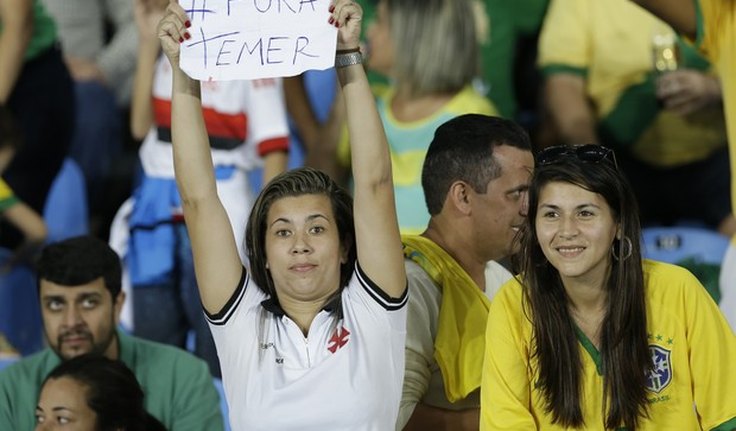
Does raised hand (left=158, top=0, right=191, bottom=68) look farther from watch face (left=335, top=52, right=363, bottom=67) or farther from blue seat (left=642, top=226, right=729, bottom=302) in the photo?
blue seat (left=642, top=226, right=729, bottom=302)

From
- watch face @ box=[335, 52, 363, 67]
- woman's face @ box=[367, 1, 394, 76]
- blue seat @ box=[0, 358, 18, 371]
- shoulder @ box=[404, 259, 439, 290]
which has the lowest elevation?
blue seat @ box=[0, 358, 18, 371]

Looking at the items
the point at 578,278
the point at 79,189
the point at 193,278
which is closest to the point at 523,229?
the point at 578,278

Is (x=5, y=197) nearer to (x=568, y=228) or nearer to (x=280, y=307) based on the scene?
(x=280, y=307)

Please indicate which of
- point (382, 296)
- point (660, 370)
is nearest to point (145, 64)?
point (382, 296)

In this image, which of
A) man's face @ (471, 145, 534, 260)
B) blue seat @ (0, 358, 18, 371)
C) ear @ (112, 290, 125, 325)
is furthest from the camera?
blue seat @ (0, 358, 18, 371)

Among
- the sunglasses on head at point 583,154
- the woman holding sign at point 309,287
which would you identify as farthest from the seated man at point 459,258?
the sunglasses on head at point 583,154

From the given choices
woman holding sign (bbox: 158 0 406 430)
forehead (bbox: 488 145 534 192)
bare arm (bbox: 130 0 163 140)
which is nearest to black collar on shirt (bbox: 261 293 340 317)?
woman holding sign (bbox: 158 0 406 430)

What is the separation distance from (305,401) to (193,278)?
7.11 feet

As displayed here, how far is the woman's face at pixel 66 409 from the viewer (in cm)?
420

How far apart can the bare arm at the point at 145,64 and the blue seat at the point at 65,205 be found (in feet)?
1.28

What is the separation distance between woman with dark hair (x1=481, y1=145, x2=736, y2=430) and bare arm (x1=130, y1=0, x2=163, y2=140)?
2673mm

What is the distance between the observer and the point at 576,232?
3604mm

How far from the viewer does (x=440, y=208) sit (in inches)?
166

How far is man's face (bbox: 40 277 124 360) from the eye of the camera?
491 centimetres
